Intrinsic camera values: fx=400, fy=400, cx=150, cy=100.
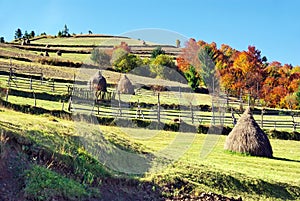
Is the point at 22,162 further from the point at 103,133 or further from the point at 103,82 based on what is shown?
the point at 103,82

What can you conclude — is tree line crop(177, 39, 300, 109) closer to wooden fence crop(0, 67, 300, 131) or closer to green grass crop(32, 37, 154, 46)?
wooden fence crop(0, 67, 300, 131)

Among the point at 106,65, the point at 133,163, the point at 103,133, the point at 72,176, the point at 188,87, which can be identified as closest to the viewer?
the point at 72,176

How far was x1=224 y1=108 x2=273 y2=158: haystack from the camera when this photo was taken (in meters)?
18.9

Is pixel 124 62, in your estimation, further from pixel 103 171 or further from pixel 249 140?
pixel 103 171

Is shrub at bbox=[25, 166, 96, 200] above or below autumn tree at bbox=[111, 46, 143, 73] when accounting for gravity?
below

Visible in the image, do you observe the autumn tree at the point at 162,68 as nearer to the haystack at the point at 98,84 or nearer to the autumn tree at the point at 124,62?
the autumn tree at the point at 124,62

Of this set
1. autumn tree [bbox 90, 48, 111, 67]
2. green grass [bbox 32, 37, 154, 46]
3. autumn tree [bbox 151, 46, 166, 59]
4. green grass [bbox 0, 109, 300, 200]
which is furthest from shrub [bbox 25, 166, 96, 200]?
green grass [bbox 32, 37, 154, 46]

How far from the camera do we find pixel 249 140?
19.1 m

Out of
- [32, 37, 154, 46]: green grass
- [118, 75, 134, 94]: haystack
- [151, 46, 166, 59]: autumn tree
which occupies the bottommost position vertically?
[118, 75, 134, 94]: haystack

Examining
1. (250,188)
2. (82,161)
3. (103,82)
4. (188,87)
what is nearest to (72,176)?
(82,161)

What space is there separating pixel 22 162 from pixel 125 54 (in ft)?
181

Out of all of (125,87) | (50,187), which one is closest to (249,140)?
(50,187)

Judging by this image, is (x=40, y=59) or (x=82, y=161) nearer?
(x=82, y=161)

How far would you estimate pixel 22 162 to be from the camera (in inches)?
330
